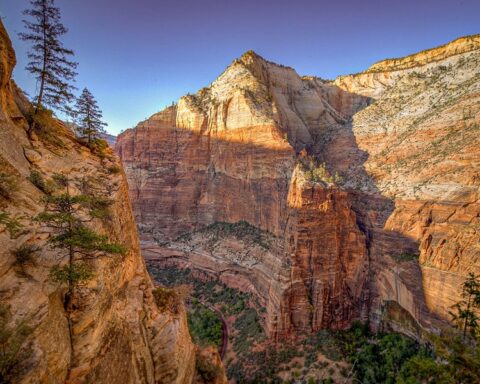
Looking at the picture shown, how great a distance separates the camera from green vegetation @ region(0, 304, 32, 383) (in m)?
6.50

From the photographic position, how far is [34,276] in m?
9.92

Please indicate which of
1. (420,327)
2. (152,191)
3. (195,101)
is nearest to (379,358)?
(420,327)

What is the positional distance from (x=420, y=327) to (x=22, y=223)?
3640 centimetres

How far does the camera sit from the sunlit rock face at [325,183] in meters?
30.4

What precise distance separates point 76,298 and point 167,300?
8.07m

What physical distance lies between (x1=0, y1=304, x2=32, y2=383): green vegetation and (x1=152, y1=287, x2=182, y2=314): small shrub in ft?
32.2

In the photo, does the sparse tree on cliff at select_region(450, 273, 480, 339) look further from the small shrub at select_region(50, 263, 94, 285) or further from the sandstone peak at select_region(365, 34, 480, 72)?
the sandstone peak at select_region(365, 34, 480, 72)

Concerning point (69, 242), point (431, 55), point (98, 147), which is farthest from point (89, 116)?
point (431, 55)

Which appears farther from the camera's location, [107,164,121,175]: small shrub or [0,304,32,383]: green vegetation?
[107,164,121,175]: small shrub

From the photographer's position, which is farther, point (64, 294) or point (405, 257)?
point (405, 257)

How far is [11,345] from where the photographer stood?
685 centimetres

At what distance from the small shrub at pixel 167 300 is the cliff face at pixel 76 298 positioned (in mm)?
606

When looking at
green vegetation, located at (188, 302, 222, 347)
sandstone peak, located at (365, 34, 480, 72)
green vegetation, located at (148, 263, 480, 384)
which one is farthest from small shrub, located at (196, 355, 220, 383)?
sandstone peak, located at (365, 34, 480, 72)

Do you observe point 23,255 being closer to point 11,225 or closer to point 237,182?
point 11,225
